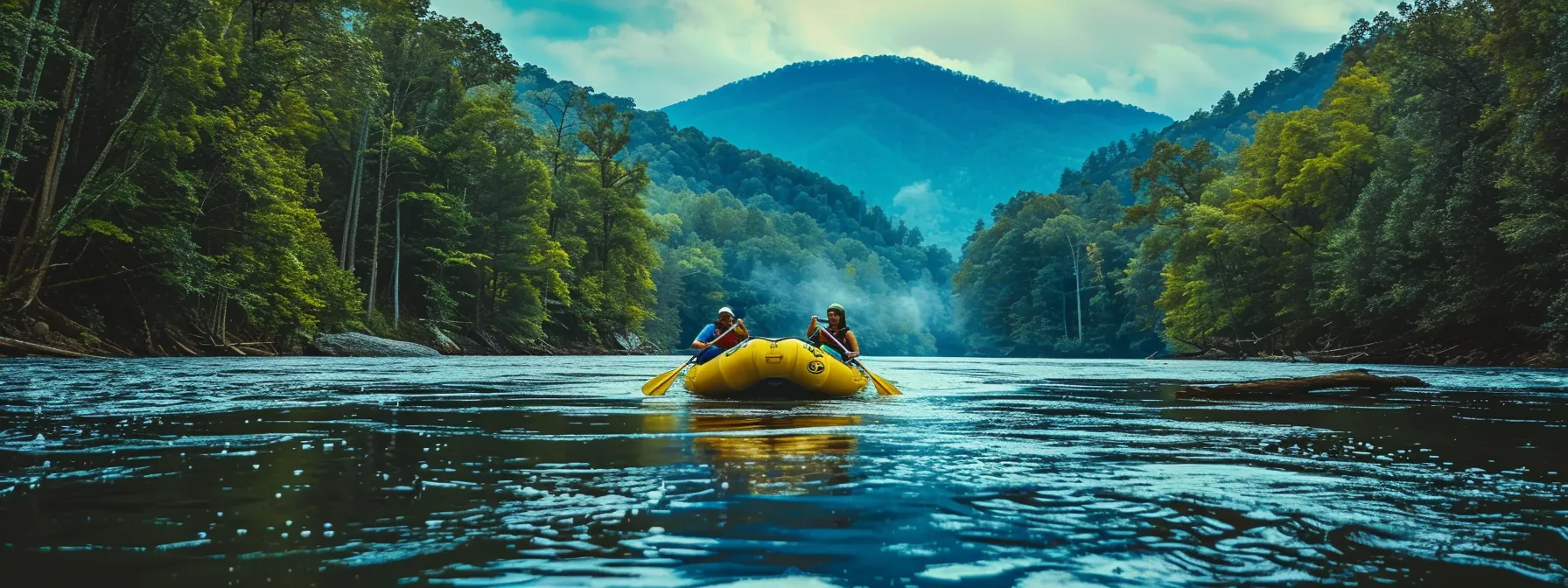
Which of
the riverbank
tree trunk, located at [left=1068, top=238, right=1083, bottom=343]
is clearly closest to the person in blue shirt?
the riverbank

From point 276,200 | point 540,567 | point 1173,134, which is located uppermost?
point 1173,134

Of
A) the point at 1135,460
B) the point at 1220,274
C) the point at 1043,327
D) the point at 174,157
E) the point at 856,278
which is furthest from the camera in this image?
the point at 856,278

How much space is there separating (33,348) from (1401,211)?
113ft

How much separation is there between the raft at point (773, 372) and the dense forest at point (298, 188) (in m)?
12.0

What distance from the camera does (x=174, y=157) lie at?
834 inches

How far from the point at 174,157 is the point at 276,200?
4.19 meters

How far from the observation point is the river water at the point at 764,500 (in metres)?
2.63

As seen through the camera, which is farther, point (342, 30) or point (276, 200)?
point (342, 30)

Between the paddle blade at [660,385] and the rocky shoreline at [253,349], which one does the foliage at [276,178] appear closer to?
the rocky shoreline at [253,349]

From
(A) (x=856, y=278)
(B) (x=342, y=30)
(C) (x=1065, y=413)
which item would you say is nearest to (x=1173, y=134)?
→ (A) (x=856, y=278)

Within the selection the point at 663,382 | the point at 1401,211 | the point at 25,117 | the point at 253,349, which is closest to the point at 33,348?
the point at 25,117

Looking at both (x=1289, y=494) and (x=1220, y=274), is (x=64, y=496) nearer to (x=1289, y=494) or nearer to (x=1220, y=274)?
(x=1289, y=494)

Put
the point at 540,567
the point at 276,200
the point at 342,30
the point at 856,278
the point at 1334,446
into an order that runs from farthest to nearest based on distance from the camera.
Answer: the point at 856,278, the point at 342,30, the point at 276,200, the point at 1334,446, the point at 540,567

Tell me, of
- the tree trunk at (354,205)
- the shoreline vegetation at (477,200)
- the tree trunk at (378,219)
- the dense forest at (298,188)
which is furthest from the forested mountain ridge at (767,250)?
the tree trunk at (354,205)
